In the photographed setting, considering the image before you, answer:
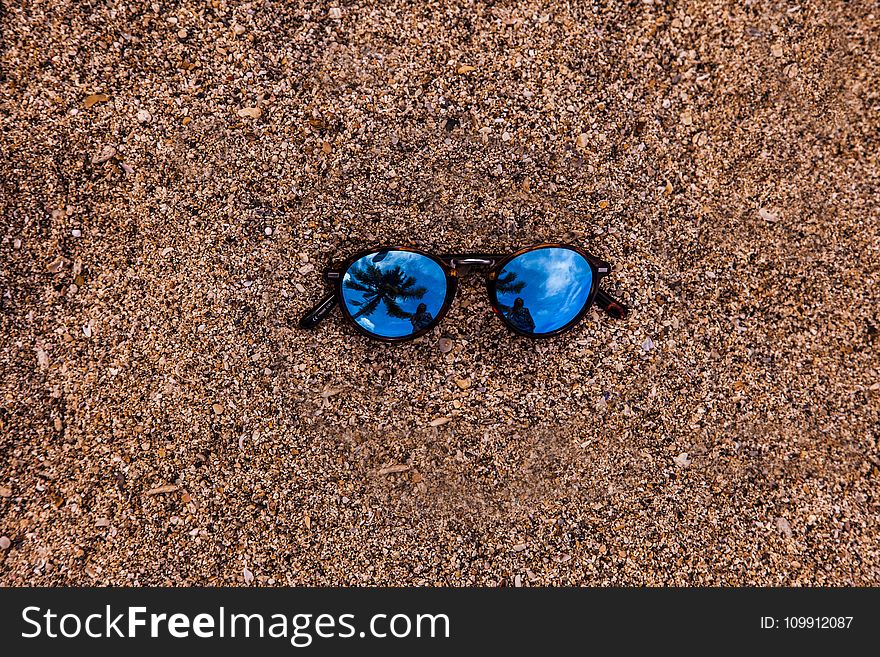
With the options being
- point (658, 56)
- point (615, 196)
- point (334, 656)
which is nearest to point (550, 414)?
point (615, 196)

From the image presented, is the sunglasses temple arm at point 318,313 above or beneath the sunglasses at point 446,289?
beneath

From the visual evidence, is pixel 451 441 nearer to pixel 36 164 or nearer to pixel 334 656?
pixel 334 656

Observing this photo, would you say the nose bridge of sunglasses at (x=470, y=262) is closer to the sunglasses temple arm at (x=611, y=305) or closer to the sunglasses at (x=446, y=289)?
the sunglasses at (x=446, y=289)

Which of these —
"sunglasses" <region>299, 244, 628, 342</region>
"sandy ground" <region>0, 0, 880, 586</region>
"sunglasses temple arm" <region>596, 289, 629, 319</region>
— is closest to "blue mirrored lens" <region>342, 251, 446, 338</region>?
"sunglasses" <region>299, 244, 628, 342</region>

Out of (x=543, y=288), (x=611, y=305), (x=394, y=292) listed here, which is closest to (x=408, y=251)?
(x=394, y=292)

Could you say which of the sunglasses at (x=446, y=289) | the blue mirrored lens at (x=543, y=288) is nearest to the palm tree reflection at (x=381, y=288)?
the sunglasses at (x=446, y=289)

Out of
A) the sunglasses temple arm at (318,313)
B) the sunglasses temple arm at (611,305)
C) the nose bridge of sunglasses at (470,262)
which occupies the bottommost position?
the sunglasses temple arm at (318,313)
